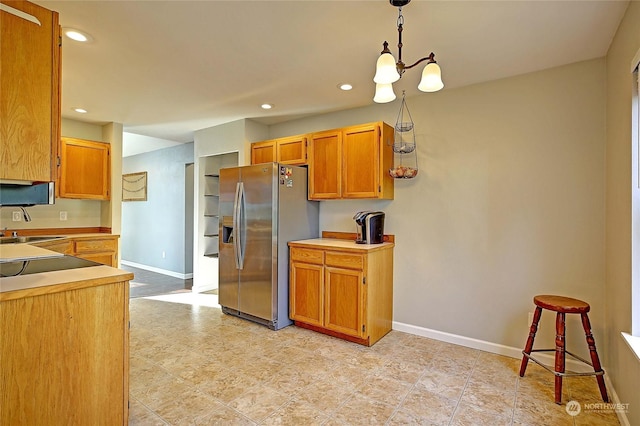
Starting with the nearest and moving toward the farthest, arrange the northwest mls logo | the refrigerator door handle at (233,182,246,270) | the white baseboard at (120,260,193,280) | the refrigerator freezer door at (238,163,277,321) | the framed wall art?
the northwest mls logo < the refrigerator freezer door at (238,163,277,321) < the refrigerator door handle at (233,182,246,270) < the white baseboard at (120,260,193,280) < the framed wall art

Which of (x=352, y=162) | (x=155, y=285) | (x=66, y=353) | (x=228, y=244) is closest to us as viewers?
(x=66, y=353)

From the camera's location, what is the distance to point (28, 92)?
4.32 ft

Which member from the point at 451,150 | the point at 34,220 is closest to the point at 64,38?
the point at 34,220

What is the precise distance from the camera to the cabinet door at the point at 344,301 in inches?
121

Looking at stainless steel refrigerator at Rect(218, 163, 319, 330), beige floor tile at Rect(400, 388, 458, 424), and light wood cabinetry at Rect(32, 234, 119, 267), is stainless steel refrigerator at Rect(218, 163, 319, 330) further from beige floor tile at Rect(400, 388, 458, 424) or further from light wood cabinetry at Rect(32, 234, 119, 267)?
beige floor tile at Rect(400, 388, 458, 424)

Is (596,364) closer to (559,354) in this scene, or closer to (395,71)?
(559,354)

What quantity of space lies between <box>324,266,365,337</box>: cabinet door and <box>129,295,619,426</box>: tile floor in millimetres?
159

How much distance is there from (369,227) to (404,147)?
89cm

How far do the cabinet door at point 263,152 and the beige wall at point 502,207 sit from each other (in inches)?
53.7

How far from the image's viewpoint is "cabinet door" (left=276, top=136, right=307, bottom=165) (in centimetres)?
384

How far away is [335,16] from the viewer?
2.02m

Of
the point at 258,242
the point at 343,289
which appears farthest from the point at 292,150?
the point at 343,289

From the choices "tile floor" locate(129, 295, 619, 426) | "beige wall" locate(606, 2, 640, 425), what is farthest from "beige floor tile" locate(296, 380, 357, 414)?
"beige wall" locate(606, 2, 640, 425)

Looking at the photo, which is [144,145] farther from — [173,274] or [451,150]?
[451,150]
